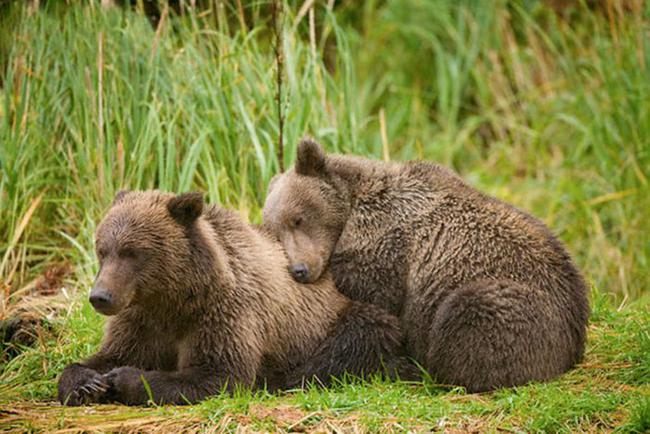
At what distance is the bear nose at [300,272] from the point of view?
230 inches

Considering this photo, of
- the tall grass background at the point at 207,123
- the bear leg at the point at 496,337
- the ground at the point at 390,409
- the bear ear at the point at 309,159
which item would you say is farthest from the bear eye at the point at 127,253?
the tall grass background at the point at 207,123

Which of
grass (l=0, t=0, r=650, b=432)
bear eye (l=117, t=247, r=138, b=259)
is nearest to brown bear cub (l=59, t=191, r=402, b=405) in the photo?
bear eye (l=117, t=247, r=138, b=259)

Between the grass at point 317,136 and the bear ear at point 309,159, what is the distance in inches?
55.9

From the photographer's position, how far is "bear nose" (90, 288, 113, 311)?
4.93 m

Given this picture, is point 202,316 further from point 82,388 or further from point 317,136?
point 317,136

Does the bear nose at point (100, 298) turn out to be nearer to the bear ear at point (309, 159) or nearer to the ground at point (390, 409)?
the ground at point (390, 409)

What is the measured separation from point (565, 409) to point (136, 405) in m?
2.29

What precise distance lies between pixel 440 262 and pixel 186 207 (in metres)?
1.58

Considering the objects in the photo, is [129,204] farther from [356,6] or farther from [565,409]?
[356,6]

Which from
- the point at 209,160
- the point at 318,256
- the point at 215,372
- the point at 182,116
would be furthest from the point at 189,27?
the point at 215,372

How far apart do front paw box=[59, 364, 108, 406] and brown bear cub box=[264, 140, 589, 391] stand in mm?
1367

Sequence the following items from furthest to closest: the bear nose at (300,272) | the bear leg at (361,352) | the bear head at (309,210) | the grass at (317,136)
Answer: the bear head at (309,210) < the bear nose at (300,272) < the bear leg at (361,352) < the grass at (317,136)

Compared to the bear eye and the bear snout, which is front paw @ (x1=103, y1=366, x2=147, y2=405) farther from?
the bear eye

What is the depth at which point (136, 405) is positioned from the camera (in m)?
5.19
